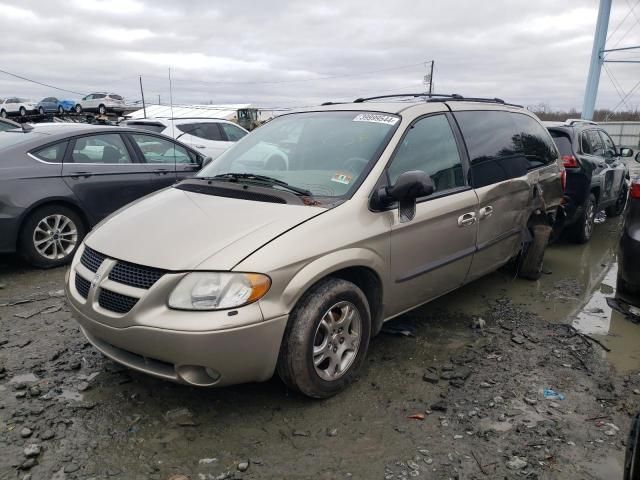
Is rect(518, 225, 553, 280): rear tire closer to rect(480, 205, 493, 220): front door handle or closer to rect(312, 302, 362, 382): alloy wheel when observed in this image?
rect(480, 205, 493, 220): front door handle

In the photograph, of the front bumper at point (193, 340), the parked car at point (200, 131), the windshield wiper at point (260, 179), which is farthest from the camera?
the parked car at point (200, 131)

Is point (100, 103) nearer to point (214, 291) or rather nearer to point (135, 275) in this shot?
point (135, 275)

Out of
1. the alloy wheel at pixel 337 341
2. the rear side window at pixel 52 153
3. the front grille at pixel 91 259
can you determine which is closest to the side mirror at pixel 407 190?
the alloy wheel at pixel 337 341

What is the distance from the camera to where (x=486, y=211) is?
4.26 m

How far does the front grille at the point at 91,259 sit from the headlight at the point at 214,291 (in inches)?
26.1

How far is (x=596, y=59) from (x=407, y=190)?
2597 centimetres

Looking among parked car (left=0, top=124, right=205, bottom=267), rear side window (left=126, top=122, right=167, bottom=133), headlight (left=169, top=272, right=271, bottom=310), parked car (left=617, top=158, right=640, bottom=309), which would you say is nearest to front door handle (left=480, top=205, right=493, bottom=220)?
parked car (left=617, top=158, right=640, bottom=309)

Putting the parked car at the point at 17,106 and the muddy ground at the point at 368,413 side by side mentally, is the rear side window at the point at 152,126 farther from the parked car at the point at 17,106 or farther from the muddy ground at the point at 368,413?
the parked car at the point at 17,106

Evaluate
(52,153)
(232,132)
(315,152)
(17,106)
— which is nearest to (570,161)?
(315,152)

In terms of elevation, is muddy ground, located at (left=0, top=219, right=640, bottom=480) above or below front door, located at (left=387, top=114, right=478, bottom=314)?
below

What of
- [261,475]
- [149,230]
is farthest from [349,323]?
[149,230]

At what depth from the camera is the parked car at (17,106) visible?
126 ft

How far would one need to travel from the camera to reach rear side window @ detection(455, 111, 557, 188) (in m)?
4.29

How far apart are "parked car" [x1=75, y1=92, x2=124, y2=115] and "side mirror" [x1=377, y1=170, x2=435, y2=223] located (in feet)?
135
